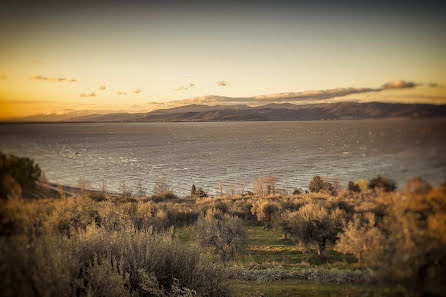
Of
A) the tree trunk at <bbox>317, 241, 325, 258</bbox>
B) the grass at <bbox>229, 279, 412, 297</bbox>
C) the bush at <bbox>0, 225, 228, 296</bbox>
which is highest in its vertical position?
the bush at <bbox>0, 225, 228, 296</bbox>

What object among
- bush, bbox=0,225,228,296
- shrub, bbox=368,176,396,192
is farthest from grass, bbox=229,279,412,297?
shrub, bbox=368,176,396,192

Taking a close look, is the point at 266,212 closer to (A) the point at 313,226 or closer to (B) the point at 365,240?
(A) the point at 313,226

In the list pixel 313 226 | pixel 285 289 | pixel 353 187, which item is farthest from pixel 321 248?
pixel 353 187

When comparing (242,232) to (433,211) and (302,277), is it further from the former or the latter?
(433,211)

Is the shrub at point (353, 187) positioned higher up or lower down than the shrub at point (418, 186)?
lower down

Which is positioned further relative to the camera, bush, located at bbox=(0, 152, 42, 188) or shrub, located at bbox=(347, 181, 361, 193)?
shrub, located at bbox=(347, 181, 361, 193)

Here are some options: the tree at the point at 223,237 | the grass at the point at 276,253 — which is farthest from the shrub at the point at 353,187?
the tree at the point at 223,237

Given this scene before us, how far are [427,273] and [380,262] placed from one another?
0.48 meters

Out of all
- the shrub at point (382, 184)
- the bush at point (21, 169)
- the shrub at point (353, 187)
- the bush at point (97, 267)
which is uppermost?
the bush at point (21, 169)

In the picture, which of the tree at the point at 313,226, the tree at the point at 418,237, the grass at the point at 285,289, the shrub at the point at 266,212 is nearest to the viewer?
the tree at the point at 418,237

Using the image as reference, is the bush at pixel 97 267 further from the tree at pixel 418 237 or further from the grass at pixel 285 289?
the tree at pixel 418 237

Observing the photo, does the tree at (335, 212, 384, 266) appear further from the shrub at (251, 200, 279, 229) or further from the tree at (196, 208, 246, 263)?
the shrub at (251, 200, 279, 229)

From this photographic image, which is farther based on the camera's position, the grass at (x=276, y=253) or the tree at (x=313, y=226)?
the grass at (x=276, y=253)

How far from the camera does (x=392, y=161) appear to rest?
3674 millimetres
